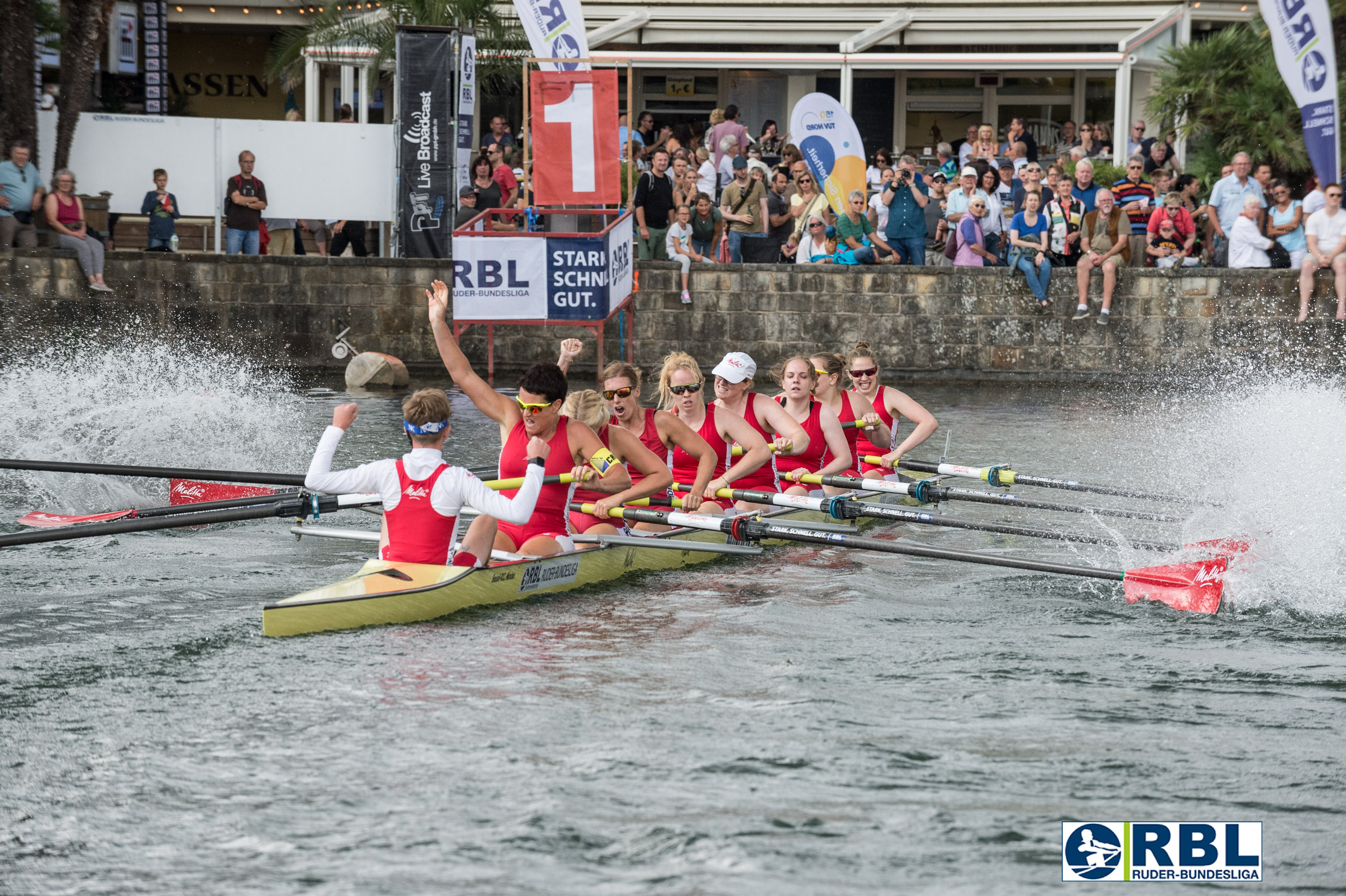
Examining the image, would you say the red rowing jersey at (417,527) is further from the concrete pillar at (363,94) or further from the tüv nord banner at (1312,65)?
the concrete pillar at (363,94)

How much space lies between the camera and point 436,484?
7027 millimetres

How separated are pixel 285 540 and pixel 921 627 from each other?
14.3 feet

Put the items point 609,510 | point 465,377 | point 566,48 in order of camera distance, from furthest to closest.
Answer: point 566,48 < point 609,510 < point 465,377

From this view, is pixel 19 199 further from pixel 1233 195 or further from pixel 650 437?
pixel 1233 195

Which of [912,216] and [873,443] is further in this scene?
[912,216]

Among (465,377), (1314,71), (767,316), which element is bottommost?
(465,377)

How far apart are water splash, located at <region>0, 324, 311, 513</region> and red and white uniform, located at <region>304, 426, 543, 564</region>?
4259 mm

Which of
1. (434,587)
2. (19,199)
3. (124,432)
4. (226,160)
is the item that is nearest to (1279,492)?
(434,587)

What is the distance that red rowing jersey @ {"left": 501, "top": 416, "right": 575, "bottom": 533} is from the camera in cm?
803

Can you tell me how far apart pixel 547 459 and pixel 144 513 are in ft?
8.46

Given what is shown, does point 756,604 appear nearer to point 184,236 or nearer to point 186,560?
point 186,560

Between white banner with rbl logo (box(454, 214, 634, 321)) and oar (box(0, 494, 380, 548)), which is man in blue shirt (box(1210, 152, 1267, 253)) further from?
oar (box(0, 494, 380, 548))

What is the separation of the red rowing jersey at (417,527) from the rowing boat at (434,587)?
5cm

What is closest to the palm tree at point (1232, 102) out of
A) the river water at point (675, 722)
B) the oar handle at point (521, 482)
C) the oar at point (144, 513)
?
the river water at point (675, 722)
